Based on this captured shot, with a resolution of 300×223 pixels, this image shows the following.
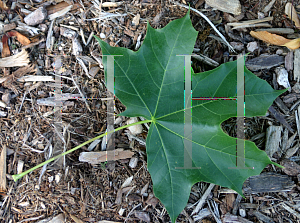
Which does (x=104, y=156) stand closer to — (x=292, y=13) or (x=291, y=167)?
(x=291, y=167)

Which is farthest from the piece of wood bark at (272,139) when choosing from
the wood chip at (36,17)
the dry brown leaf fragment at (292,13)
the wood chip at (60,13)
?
the wood chip at (36,17)

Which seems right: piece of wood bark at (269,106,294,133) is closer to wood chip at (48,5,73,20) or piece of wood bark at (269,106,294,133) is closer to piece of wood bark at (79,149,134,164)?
piece of wood bark at (79,149,134,164)

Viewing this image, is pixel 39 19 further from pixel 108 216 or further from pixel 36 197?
pixel 108 216

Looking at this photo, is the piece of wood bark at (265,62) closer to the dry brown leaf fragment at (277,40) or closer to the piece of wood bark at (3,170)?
the dry brown leaf fragment at (277,40)

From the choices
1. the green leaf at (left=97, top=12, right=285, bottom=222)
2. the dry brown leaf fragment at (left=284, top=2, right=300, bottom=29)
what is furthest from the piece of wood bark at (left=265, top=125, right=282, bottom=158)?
the dry brown leaf fragment at (left=284, top=2, right=300, bottom=29)

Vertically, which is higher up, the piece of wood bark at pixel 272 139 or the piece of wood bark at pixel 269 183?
the piece of wood bark at pixel 272 139
